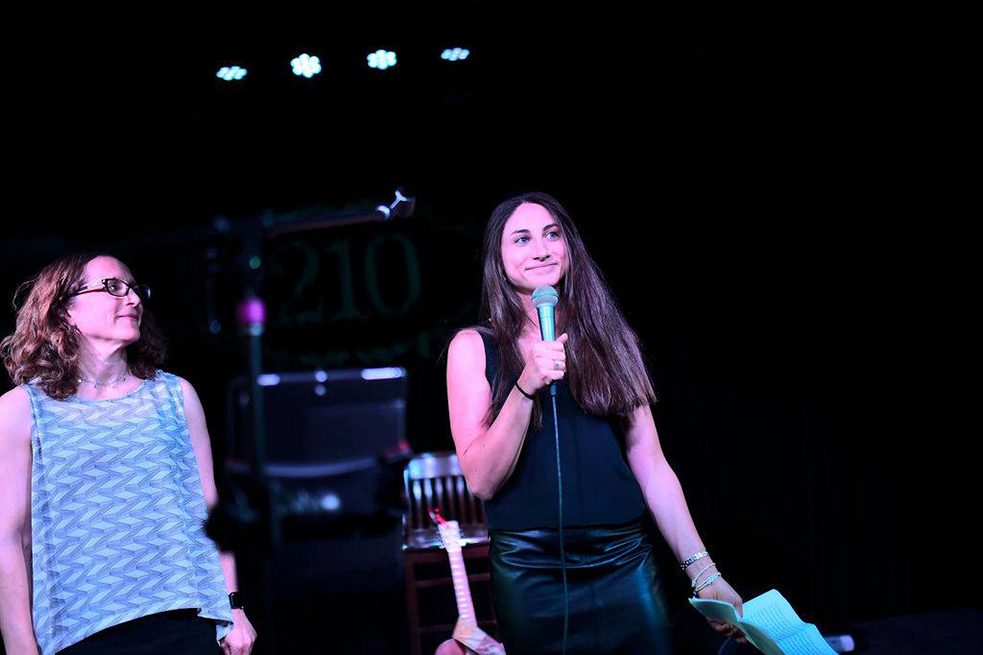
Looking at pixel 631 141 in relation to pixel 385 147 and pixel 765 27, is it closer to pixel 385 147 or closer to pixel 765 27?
pixel 765 27

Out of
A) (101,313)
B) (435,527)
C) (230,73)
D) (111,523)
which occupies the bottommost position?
(435,527)

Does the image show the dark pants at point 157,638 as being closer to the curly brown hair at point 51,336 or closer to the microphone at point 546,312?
the curly brown hair at point 51,336

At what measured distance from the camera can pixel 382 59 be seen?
13.4 ft

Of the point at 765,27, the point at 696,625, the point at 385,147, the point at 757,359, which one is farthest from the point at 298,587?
the point at 765,27

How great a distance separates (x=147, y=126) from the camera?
407cm

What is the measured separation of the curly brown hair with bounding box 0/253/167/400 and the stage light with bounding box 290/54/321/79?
2.26 m

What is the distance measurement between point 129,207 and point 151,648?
110 inches

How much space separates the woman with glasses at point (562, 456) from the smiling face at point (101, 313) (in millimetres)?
814

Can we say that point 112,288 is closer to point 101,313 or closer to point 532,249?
point 101,313

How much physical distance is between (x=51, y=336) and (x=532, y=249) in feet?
3.82

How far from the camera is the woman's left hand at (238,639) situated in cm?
196

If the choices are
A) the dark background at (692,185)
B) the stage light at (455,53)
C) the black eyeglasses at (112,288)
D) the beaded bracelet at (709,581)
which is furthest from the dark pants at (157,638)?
the stage light at (455,53)

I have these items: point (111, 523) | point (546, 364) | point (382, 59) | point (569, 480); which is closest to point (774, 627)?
point (569, 480)

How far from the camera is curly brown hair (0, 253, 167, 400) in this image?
76.7 inches
